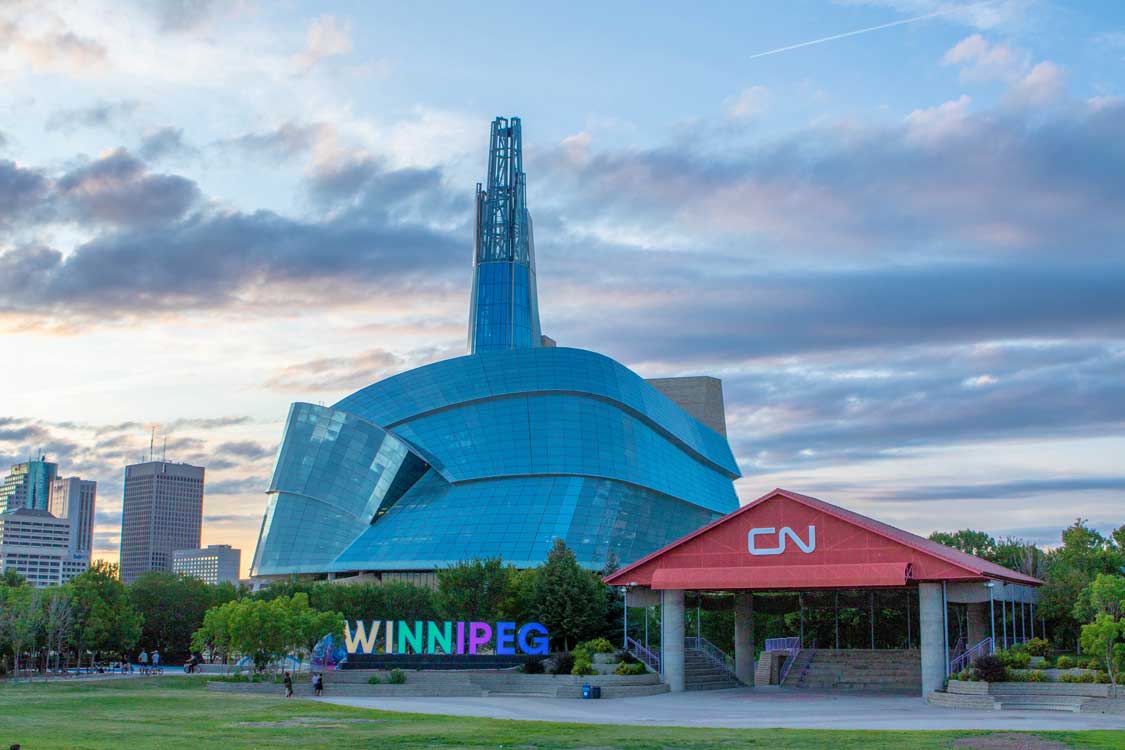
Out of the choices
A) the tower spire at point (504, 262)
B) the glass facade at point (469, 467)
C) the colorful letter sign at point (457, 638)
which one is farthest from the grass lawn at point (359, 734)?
the tower spire at point (504, 262)

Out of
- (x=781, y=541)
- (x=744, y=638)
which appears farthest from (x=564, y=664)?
(x=744, y=638)

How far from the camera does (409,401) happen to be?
118188 millimetres

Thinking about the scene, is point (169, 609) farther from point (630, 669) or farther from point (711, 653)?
point (630, 669)

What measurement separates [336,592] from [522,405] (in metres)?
44.0

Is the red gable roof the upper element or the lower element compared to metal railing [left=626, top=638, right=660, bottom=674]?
upper

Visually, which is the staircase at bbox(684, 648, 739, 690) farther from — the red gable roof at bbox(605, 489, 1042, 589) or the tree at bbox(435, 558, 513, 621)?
the tree at bbox(435, 558, 513, 621)

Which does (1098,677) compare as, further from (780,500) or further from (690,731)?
(690,731)

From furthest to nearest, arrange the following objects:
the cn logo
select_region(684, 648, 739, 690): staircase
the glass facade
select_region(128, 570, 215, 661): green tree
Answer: the glass facade → select_region(128, 570, 215, 661): green tree → select_region(684, 648, 739, 690): staircase → the cn logo

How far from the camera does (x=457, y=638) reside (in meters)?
66.5

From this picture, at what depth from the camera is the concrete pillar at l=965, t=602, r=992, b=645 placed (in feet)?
225

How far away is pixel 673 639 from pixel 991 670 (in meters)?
16.6

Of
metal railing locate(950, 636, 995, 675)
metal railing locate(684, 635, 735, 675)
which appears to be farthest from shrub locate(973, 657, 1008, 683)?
metal railing locate(684, 635, 735, 675)

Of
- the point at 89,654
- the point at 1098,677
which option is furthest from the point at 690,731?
the point at 89,654

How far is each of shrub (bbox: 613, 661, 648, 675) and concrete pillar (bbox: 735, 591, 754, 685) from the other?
11.2 m
